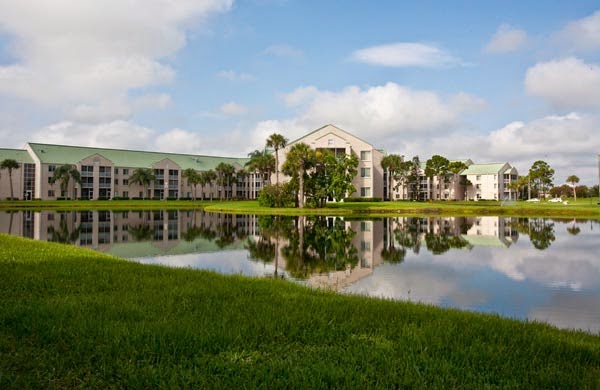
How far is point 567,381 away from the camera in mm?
5301

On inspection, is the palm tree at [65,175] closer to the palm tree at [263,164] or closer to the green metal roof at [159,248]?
the palm tree at [263,164]

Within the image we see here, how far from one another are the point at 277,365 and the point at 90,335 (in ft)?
9.58

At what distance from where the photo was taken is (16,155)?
100 m

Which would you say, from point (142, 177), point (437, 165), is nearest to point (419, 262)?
point (437, 165)

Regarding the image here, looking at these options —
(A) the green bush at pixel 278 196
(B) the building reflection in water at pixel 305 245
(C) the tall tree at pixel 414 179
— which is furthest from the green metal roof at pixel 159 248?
(C) the tall tree at pixel 414 179

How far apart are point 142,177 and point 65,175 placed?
17354 millimetres

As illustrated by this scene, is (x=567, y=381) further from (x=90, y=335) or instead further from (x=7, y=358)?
(x=7, y=358)

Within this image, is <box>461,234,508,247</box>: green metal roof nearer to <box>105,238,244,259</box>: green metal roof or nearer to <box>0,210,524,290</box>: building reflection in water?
<box>0,210,524,290</box>: building reflection in water

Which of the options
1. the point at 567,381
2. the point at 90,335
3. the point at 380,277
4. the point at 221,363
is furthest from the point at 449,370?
the point at 380,277

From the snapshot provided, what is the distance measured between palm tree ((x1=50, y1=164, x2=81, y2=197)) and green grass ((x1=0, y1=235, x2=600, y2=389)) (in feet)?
323

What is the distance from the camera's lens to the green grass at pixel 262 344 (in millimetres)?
5289

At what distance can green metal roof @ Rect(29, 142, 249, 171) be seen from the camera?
103 meters

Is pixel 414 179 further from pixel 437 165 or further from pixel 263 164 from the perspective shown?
pixel 263 164

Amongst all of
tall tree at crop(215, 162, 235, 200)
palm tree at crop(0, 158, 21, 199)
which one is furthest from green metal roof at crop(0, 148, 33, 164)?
tall tree at crop(215, 162, 235, 200)
